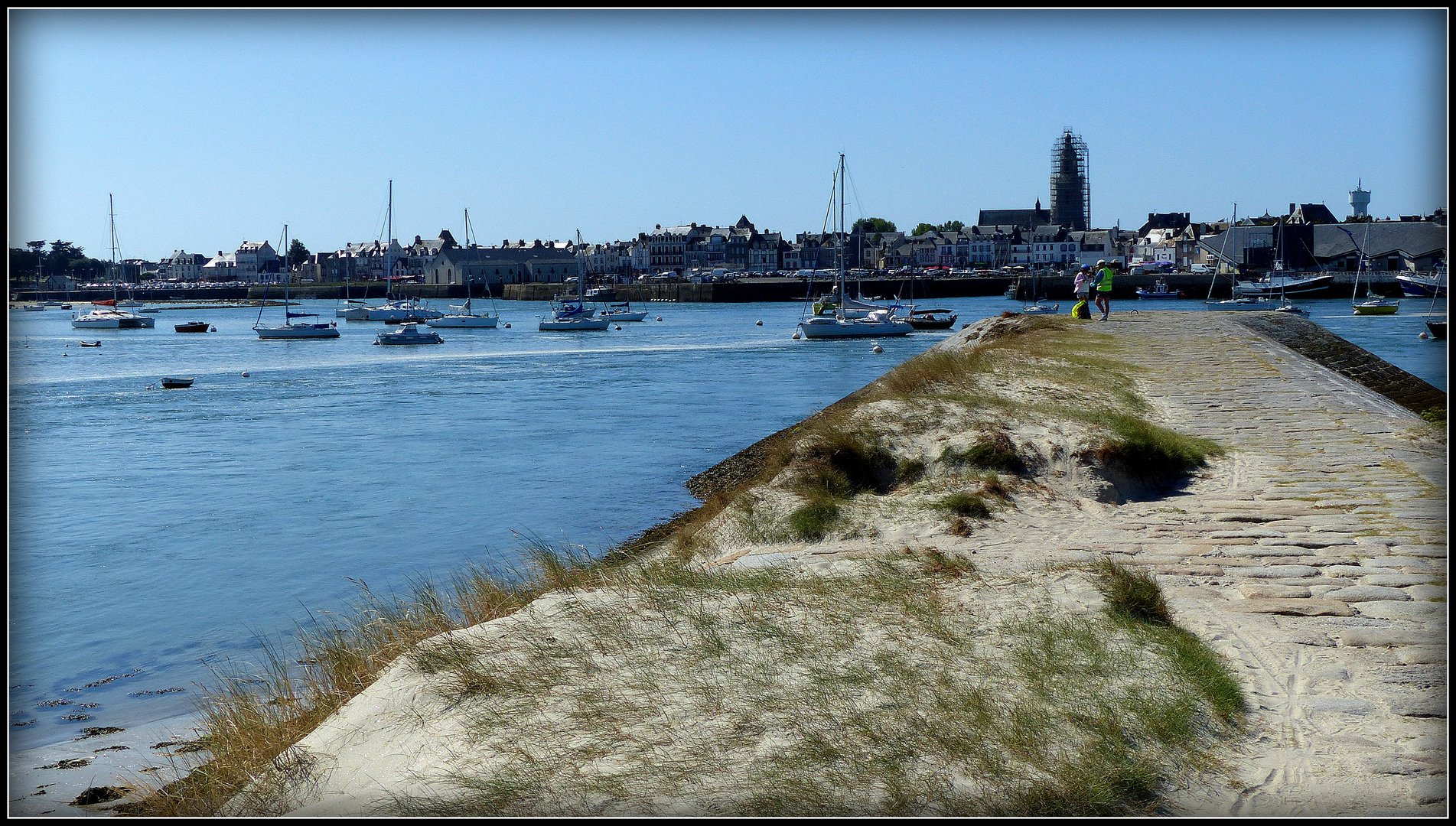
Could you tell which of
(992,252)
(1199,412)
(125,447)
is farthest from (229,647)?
(992,252)

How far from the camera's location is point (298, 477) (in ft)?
74.5

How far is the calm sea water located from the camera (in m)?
11.6

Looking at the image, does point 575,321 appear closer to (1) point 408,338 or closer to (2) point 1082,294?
(1) point 408,338

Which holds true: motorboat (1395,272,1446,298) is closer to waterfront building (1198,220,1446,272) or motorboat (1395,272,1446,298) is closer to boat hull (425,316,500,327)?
waterfront building (1198,220,1446,272)

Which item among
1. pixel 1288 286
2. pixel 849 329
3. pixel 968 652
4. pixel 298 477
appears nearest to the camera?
pixel 968 652

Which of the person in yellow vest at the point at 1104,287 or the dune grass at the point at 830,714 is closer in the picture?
the dune grass at the point at 830,714

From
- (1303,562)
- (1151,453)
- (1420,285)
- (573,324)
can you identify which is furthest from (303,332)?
(1420,285)

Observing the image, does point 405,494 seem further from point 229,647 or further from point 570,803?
point 570,803

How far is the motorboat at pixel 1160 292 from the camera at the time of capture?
109m

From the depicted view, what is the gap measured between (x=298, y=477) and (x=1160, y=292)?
102 m

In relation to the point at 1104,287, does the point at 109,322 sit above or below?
below

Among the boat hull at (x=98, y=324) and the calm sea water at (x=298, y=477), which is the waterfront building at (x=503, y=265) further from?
the calm sea water at (x=298, y=477)

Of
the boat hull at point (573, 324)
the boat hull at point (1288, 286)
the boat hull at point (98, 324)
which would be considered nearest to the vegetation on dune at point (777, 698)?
the boat hull at point (573, 324)

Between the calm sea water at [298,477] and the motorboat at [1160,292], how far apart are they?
51.0m
